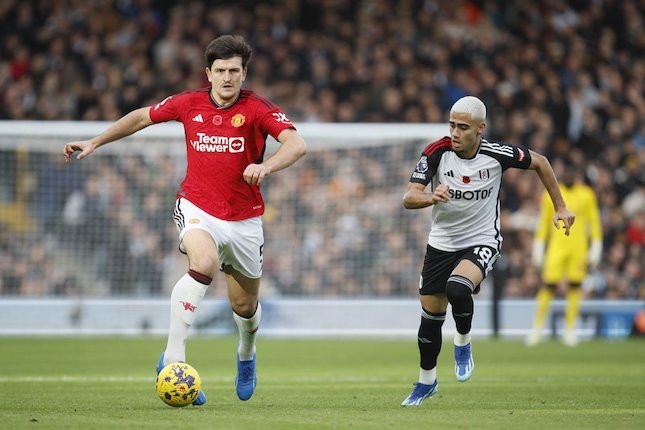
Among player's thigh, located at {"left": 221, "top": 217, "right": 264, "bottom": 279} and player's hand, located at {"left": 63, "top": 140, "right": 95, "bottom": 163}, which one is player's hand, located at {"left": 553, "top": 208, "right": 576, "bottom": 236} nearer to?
player's thigh, located at {"left": 221, "top": 217, "right": 264, "bottom": 279}

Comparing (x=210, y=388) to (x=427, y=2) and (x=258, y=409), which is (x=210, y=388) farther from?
(x=427, y=2)

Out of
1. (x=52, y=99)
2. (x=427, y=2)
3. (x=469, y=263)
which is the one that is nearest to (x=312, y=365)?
(x=469, y=263)

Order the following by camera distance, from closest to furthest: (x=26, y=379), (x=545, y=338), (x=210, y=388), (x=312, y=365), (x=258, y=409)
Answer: (x=258, y=409) < (x=210, y=388) < (x=26, y=379) < (x=312, y=365) < (x=545, y=338)

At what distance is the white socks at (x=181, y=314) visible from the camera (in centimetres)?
798

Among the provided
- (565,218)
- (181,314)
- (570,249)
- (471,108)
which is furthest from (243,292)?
(570,249)

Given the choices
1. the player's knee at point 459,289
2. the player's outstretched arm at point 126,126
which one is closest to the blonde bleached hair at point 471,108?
the player's knee at point 459,289

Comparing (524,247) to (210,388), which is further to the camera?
(524,247)

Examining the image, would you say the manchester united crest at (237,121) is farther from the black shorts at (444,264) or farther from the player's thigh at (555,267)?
the player's thigh at (555,267)

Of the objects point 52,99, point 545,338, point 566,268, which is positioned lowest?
point 545,338

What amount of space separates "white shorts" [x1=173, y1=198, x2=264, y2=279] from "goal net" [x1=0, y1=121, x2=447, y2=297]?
9.50 m

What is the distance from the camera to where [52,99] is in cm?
2192

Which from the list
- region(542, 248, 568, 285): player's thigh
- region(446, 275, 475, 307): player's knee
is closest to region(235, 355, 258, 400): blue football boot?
region(446, 275, 475, 307): player's knee

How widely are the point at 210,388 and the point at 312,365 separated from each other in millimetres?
3386

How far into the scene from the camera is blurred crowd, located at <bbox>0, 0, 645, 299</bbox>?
62.8 feet
